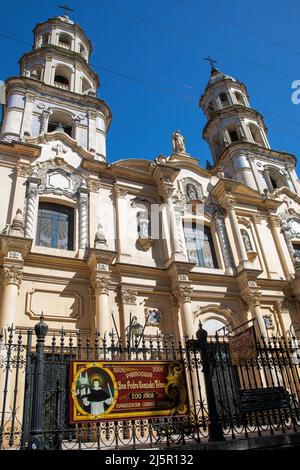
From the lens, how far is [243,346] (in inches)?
356

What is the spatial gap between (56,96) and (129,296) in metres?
12.1

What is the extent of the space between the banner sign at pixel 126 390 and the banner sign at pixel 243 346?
188cm

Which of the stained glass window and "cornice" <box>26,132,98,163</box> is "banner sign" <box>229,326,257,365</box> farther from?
the stained glass window

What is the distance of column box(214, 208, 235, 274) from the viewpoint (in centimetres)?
1717

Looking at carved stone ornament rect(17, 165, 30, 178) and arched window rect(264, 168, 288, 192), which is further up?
arched window rect(264, 168, 288, 192)

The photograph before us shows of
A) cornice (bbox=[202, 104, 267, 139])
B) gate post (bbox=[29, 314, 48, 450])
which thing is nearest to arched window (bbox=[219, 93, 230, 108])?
cornice (bbox=[202, 104, 267, 139])

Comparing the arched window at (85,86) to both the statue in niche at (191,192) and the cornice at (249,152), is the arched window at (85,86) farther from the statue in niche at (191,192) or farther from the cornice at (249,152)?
the cornice at (249,152)

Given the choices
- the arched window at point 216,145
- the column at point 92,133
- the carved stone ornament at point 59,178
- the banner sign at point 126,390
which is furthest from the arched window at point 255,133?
the banner sign at point 126,390

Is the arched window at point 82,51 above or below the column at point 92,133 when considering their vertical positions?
above

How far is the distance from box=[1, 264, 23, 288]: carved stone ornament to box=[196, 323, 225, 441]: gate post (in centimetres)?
673

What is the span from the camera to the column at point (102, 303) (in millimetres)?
12156

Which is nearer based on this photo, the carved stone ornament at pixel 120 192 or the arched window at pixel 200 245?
the carved stone ornament at pixel 120 192
